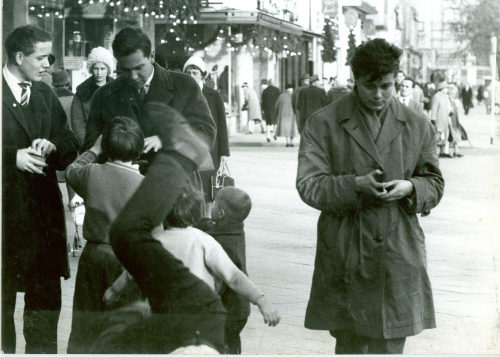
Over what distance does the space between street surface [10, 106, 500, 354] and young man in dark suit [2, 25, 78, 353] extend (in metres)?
0.32

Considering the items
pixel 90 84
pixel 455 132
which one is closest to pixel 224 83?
pixel 90 84

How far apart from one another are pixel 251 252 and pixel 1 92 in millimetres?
2085

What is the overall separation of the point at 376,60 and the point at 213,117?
5.95 feet

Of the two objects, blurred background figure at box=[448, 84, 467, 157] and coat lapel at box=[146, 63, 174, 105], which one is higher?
coat lapel at box=[146, 63, 174, 105]

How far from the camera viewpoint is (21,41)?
5.39m

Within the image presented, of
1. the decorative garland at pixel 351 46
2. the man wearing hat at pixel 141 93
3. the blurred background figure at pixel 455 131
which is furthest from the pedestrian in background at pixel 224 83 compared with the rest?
the blurred background figure at pixel 455 131

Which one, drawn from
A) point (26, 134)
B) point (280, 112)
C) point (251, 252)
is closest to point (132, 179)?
point (26, 134)

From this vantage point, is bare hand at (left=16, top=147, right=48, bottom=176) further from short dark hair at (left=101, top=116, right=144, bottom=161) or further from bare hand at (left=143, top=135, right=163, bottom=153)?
bare hand at (left=143, top=135, right=163, bottom=153)

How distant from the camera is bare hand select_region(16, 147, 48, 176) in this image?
5.33 m

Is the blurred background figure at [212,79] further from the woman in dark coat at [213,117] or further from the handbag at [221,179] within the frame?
the handbag at [221,179]

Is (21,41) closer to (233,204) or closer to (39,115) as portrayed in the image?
(39,115)

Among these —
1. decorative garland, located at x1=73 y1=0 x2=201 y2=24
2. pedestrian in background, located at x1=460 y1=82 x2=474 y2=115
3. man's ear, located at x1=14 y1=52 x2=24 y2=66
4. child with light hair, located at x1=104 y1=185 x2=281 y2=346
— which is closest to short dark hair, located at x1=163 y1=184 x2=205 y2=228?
child with light hair, located at x1=104 y1=185 x2=281 y2=346

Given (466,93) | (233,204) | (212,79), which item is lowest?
(233,204)

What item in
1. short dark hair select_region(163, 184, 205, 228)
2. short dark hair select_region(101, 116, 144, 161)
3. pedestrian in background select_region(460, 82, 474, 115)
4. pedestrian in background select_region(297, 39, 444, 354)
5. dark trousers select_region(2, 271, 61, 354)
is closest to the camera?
pedestrian in background select_region(297, 39, 444, 354)
